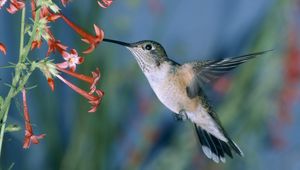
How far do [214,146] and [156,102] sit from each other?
148 cm

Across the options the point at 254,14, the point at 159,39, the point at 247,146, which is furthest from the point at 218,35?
the point at 247,146

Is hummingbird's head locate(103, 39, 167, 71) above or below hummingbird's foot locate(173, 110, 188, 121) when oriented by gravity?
above

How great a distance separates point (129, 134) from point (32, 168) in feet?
2.48

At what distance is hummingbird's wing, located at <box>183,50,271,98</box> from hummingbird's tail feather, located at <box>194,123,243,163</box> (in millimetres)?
167

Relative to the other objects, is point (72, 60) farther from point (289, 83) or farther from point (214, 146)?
point (289, 83)

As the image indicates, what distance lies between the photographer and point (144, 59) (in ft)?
6.61

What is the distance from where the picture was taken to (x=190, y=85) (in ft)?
6.96

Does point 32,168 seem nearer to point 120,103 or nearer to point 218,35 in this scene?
point 120,103

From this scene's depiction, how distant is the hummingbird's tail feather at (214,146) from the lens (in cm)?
217

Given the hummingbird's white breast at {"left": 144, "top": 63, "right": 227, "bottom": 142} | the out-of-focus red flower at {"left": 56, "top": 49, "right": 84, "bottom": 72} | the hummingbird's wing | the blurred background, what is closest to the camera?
the out-of-focus red flower at {"left": 56, "top": 49, "right": 84, "bottom": 72}

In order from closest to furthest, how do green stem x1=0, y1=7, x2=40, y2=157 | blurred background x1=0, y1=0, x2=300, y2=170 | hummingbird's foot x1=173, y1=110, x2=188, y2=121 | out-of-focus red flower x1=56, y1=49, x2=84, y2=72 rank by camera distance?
green stem x1=0, y1=7, x2=40, y2=157, out-of-focus red flower x1=56, y1=49, x2=84, y2=72, hummingbird's foot x1=173, y1=110, x2=188, y2=121, blurred background x1=0, y1=0, x2=300, y2=170

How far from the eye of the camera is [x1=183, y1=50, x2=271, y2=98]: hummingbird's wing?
1.91 meters

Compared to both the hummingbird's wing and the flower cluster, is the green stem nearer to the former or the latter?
the flower cluster

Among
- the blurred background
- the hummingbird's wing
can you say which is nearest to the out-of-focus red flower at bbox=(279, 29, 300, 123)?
the blurred background
